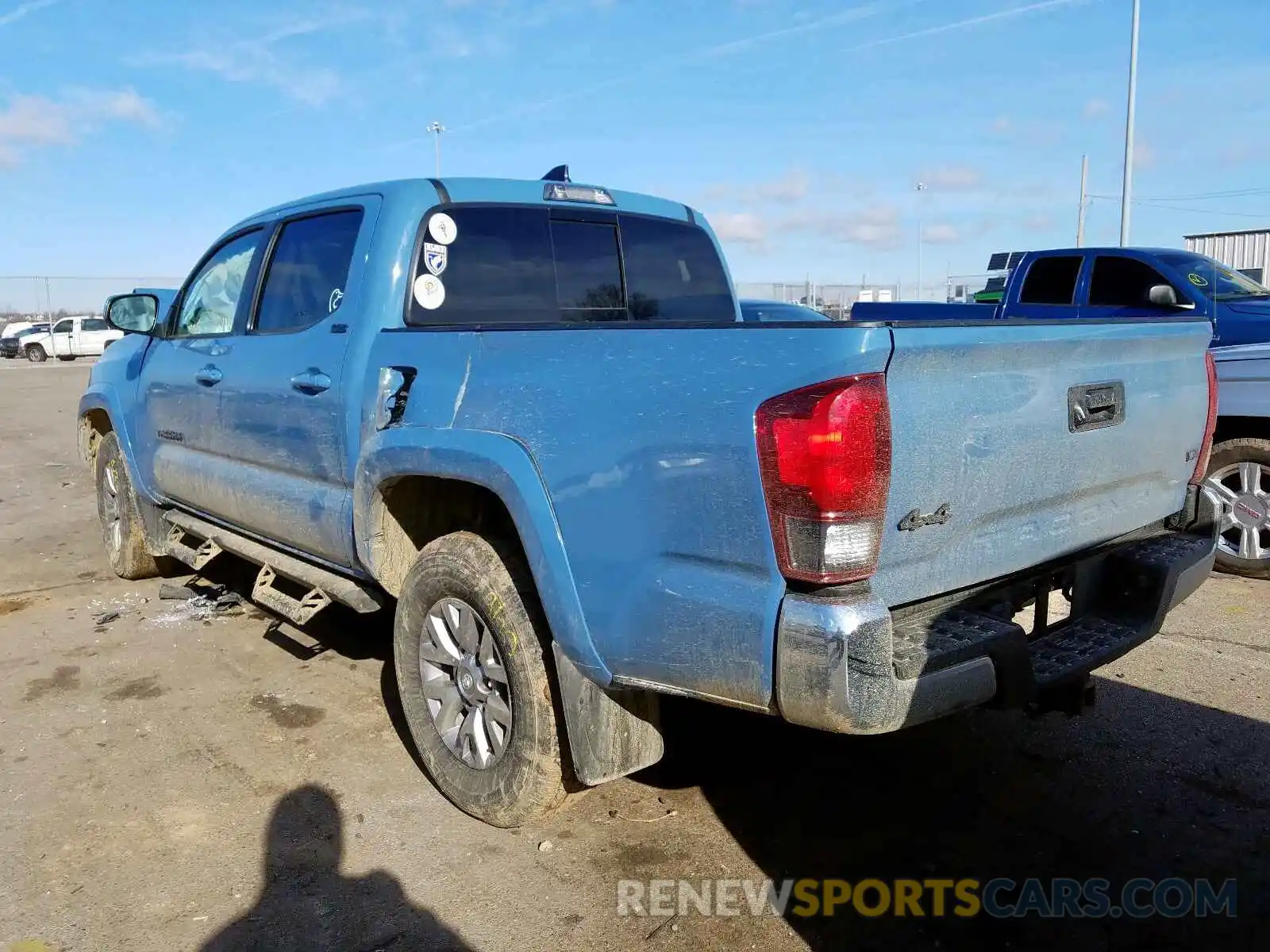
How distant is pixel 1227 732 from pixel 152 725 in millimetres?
4309

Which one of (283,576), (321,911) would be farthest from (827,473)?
(283,576)

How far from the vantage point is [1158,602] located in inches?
116

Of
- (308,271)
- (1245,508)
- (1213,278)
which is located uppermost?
(308,271)

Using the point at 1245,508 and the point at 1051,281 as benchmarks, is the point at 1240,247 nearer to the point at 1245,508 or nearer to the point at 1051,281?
the point at 1051,281

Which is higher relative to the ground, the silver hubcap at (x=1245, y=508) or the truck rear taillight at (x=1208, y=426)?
the truck rear taillight at (x=1208, y=426)

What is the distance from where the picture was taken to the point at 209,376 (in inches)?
180

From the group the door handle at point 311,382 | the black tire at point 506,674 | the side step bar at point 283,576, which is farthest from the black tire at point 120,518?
the black tire at point 506,674

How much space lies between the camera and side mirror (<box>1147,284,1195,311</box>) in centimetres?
830

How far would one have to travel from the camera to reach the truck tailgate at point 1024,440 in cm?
227

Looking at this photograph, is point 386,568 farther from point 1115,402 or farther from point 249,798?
point 1115,402

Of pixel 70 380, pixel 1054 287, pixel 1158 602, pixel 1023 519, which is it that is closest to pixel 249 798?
pixel 1023 519

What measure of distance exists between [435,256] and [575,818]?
2.07 m

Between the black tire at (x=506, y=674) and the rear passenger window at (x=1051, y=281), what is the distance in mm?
8081

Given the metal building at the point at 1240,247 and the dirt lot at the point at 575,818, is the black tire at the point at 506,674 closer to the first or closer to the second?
the dirt lot at the point at 575,818
